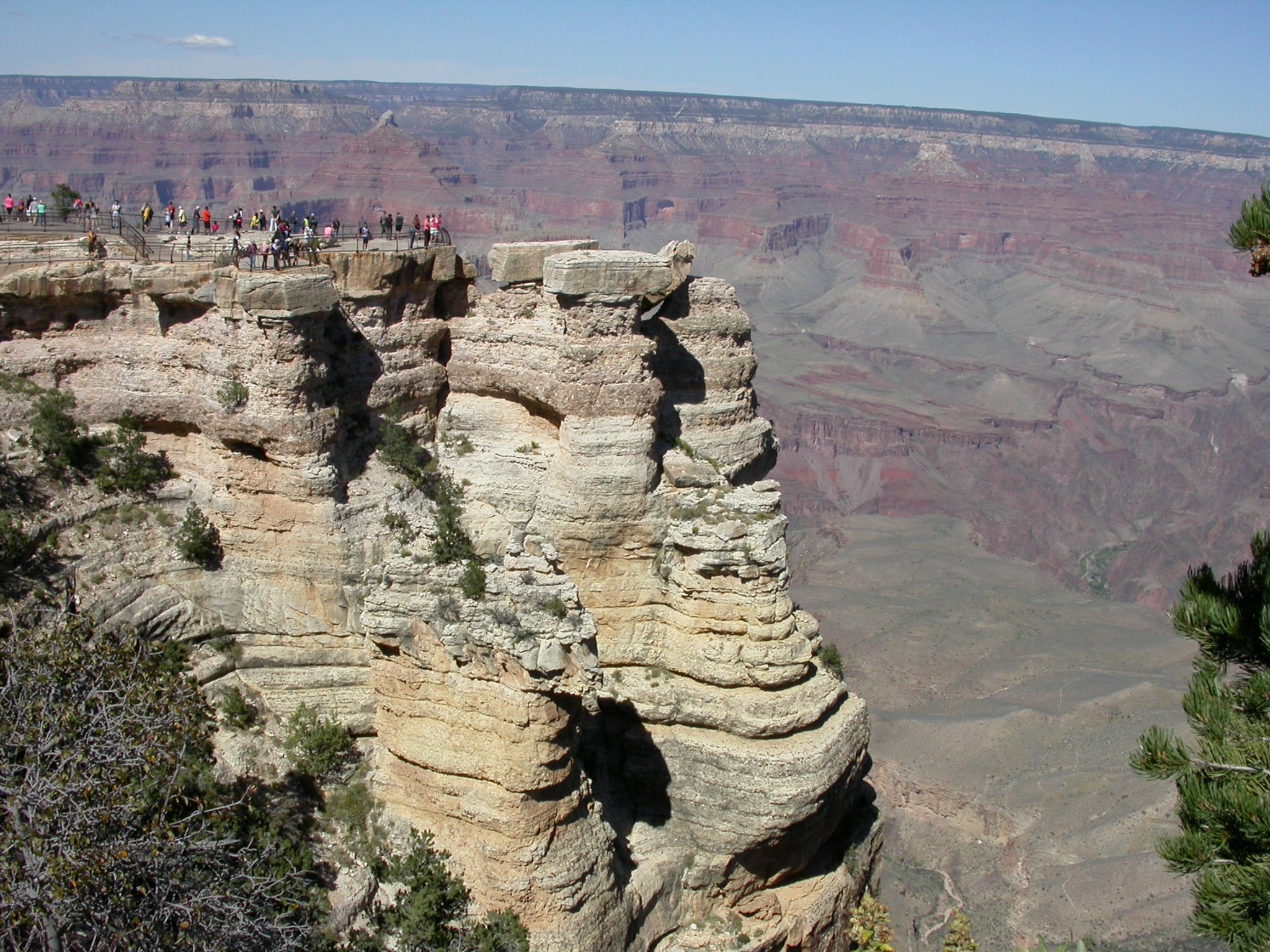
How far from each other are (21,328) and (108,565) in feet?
18.1

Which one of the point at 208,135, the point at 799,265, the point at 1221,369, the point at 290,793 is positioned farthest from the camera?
the point at 799,265

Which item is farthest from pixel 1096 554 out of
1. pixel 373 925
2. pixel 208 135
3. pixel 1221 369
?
pixel 208 135

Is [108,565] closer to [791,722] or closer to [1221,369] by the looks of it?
[791,722]

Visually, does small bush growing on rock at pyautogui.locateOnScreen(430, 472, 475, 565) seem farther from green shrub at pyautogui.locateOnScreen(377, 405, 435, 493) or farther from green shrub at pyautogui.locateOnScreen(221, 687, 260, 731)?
green shrub at pyautogui.locateOnScreen(221, 687, 260, 731)

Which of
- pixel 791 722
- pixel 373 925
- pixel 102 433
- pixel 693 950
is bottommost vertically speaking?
pixel 693 950

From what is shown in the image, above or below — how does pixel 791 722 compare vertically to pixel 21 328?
below

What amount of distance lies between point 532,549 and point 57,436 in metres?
10.2

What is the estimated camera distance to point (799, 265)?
198m

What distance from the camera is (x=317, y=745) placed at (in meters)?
19.7

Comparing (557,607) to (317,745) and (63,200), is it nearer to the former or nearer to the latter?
(317,745)

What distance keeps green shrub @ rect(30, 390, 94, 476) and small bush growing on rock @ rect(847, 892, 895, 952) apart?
17.5m

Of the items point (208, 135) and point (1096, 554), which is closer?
point (1096, 554)

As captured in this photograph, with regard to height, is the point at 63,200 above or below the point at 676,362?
above

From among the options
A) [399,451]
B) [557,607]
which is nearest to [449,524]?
[399,451]
